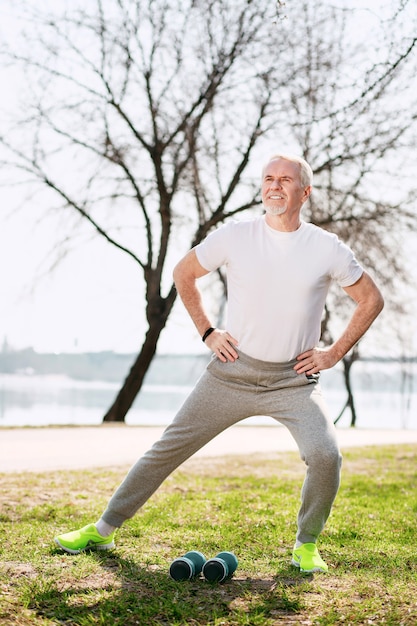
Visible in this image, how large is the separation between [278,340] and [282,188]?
0.79 meters

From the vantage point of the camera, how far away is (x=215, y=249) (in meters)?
4.23

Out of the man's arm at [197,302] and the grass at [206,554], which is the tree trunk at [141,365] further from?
the man's arm at [197,302]

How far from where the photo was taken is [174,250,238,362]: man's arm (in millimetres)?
4230

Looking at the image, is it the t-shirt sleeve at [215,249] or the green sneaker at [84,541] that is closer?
the t-shirt sleeve at [215,249]

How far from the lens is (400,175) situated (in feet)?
46.5

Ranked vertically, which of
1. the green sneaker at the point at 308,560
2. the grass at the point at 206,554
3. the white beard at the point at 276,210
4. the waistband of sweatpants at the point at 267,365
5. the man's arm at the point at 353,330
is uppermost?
the white beard at the point at 276,210

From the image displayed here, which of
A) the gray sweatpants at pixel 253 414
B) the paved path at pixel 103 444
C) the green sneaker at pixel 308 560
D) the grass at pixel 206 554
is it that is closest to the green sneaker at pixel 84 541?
the grass at pixel 206 554

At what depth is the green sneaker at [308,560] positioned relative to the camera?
418 cm

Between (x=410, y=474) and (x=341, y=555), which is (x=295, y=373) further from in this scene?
(x=410, y=474)

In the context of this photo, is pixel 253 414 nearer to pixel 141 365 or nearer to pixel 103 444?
pixel 103 444

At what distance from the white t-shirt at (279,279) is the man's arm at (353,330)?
59 millimetres

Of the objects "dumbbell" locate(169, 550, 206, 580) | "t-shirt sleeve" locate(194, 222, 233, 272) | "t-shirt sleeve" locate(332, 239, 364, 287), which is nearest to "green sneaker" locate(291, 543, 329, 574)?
"dumbbell" locate(169, 550, 206, 580)

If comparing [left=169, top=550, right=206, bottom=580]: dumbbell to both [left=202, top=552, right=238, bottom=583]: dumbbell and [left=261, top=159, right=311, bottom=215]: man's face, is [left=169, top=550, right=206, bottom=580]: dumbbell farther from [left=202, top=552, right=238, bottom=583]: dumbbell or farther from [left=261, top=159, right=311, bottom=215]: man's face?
[left=261, top=159, right=311, bottom=215]: man's face

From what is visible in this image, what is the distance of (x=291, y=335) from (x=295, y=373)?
203mm
